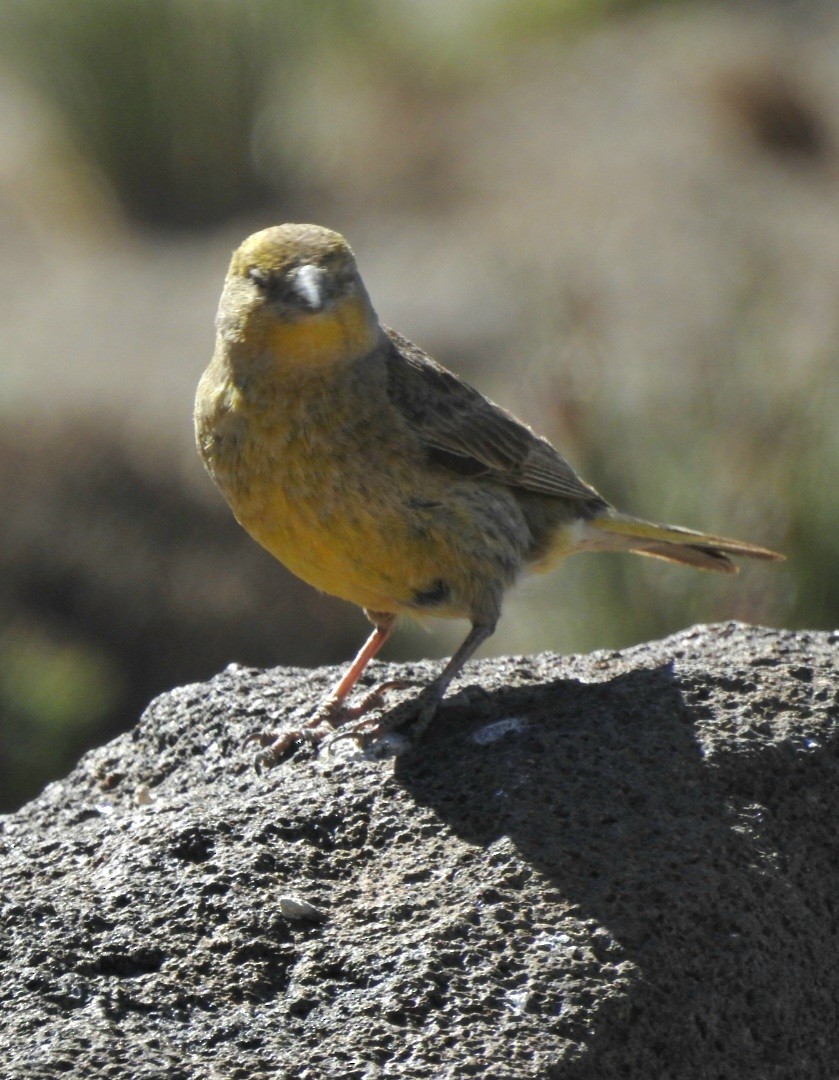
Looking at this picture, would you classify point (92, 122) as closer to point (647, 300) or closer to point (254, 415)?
point (647, 300)

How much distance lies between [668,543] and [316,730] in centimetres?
176

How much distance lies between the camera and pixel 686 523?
785 cm

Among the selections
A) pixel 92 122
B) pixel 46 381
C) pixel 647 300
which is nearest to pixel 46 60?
pixel 92 122

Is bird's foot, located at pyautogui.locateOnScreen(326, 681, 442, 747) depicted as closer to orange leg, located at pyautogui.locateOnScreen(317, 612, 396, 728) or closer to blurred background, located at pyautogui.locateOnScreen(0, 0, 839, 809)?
orange leg, located at pyautogui.locateOnScreen(317, 612, 396, 728)

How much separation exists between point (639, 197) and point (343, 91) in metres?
4.59

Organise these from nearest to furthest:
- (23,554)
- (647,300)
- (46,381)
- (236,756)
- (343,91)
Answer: (236,756)
(23,554)
(46,381)
(647,300)
(343,91)

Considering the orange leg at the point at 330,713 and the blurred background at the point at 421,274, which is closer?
the orange leg at the point at 330,713

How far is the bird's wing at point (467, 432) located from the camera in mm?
4816

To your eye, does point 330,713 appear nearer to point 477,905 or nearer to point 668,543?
A: point 477,905

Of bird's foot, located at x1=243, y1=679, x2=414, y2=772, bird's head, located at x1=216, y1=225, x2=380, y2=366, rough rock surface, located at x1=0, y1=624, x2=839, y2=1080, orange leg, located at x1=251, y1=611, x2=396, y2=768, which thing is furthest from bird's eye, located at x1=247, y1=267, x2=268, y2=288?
rough rock surface, located at x1=0, y1=624, x2=839, y2=1080

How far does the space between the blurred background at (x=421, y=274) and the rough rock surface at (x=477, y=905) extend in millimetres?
2378

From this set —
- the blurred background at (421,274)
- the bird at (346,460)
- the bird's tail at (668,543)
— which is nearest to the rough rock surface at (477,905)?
the bird at (346,460)

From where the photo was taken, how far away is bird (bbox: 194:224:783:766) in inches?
174

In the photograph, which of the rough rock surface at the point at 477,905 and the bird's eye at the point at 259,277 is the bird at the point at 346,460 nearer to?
the bird's eye at the point at 259,277
